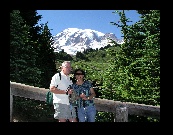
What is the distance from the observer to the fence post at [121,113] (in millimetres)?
6164

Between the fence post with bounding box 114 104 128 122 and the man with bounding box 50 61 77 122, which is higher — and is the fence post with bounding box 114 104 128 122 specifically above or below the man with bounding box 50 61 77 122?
below

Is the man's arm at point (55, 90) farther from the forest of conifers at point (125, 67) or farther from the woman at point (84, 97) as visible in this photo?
the forest of conifers at point (125, 67)

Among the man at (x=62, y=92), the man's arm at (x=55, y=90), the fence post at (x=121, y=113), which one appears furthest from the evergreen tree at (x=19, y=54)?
the fence post at (x=121, y=113)

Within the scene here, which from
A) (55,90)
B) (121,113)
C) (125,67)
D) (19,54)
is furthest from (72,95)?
(19,54)

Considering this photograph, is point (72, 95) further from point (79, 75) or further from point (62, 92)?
point (79, 75)

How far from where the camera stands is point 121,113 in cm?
618

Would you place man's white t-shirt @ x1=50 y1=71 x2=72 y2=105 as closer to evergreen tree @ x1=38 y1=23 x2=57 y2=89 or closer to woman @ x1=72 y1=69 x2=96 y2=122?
woman @ x1=72 y1=69 x2=96 y2=122

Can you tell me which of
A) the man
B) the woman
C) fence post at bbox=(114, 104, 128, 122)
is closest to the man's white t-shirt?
the man

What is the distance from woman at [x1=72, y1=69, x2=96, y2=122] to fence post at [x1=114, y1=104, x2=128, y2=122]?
475mm

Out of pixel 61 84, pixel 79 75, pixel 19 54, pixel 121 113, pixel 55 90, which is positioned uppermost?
pixel 19 54

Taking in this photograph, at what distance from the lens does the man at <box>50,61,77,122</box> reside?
595cm

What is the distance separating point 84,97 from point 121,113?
2.67 ft
